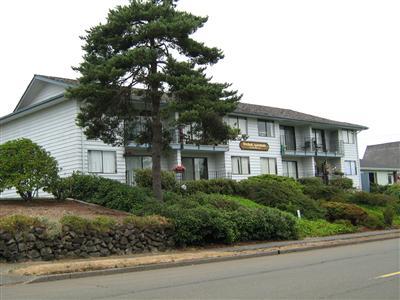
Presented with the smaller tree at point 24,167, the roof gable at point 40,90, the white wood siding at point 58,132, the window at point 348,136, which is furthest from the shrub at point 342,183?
the smaller tree at point 24,167

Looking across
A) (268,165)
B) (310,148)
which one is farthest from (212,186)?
(310,148)

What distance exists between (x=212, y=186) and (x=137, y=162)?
6.19 meters

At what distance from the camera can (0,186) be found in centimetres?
2017

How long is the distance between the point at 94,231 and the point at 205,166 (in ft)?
73.1

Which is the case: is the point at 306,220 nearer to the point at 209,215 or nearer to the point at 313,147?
the point at 209,215

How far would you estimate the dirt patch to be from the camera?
1797cm

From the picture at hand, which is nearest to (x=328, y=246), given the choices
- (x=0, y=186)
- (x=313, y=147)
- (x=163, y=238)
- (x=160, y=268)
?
Result: (x=163, y=238)

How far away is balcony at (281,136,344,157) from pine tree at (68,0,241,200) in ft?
72.0

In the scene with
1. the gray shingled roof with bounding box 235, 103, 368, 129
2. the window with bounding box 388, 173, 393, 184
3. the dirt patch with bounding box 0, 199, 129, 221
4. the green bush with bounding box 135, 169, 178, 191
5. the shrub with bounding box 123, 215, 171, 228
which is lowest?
the shrub with bounding box 123, 215, 171, 228

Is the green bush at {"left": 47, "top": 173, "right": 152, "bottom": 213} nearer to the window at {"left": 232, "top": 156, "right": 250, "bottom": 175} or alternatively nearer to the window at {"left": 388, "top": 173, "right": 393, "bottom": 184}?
the window at {"left": 232, "top": 156, "right": 250, "bottom": 175}

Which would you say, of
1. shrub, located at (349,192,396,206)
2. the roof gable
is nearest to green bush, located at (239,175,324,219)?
shrub, located at (349,192,396,206)

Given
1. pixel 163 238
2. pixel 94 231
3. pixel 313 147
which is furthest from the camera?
pixel 313 147

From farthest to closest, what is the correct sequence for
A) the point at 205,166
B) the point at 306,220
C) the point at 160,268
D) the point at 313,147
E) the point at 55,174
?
the point at 313,147 → the point at 205,166 → the point at 306,220 → the point at 55,174 → the point at 160,268

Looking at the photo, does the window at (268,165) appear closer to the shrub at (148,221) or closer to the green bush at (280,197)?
the green bush at (280,197)
